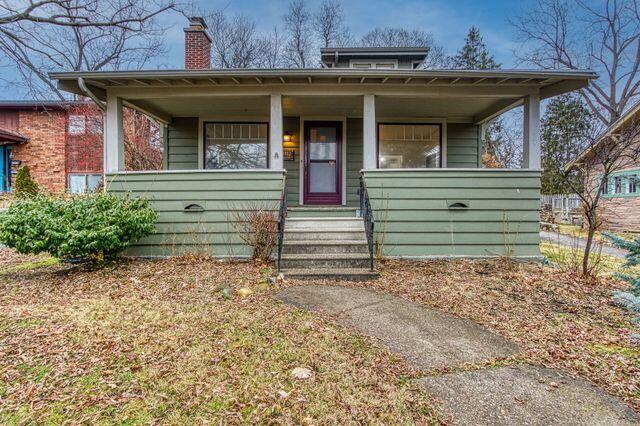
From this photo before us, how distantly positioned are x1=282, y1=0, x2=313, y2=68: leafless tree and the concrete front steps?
17368 mm

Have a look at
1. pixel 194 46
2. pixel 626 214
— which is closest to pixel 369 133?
pixel 194 46

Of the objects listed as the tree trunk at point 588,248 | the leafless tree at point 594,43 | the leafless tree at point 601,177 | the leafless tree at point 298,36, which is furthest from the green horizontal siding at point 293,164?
the leafless tree at point 594,43

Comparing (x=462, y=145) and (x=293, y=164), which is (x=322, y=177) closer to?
(x=293, y=164)

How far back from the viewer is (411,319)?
335 centimetres

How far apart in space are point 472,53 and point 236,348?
2669 cm

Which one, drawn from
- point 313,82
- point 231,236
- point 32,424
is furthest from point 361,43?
point 32,424

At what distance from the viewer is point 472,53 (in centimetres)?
2355

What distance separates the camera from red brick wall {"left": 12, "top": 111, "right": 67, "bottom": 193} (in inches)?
590

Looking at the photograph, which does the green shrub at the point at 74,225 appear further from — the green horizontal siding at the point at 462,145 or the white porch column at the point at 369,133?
the green horizontal siding at the point at 462,145

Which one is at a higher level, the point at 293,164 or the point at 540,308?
the point at 293,164

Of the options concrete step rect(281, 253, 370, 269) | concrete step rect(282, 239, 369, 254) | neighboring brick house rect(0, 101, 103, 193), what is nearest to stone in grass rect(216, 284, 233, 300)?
concrete step rect(281, 253, 370, 269)

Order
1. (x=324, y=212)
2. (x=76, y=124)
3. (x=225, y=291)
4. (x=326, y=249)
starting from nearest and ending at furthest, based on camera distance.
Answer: (x=225, y=291) → (x=326, y=249) → (x=324, y=212) → (x=76, y=124)

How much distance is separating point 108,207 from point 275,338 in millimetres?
3771

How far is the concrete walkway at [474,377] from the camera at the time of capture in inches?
76.7
